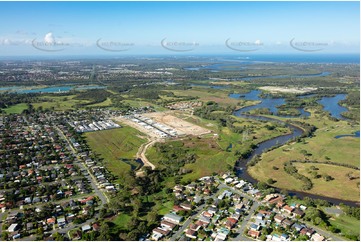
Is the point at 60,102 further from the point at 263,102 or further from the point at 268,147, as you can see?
the point at 268,147

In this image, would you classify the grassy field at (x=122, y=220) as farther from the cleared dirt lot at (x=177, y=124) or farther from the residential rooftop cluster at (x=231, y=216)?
the cleared dirt lot at (x=177, y=124)

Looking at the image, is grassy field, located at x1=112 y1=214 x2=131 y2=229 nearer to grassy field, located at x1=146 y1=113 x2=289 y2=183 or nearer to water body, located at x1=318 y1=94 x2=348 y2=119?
grassy field, located at x1=146 y1=113 x2=289 y2=183

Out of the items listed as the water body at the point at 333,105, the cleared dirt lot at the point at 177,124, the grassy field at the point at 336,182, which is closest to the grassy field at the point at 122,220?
the grassy field at the point at 336,182

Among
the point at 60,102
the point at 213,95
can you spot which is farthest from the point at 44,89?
the point at 213,95

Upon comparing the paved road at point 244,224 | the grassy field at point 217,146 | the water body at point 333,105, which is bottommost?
the paved road at point 244,224

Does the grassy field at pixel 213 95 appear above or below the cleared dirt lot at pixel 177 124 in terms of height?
above

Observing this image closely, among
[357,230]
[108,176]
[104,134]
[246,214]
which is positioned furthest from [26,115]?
[357,230]

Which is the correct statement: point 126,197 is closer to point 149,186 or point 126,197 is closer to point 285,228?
point 149,186
